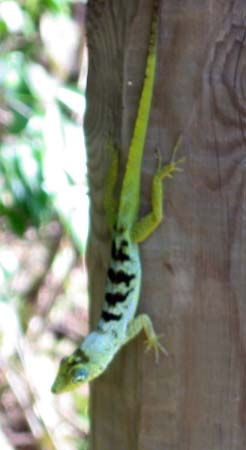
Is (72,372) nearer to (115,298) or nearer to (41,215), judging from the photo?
(115,298)

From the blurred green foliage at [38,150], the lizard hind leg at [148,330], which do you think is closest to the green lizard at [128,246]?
the lizard hind leg at [148,330]

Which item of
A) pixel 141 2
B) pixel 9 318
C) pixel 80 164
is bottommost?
pixel 9 318

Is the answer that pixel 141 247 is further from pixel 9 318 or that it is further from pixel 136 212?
pixel 9 318

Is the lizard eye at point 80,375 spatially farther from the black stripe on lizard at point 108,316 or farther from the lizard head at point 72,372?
the black stripe on lizard at point 108,316

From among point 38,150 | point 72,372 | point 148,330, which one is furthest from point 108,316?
point 38,150

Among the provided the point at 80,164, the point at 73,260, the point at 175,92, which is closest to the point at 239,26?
the point at 175,92

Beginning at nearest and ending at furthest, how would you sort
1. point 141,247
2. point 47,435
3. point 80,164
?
point 141,247 → point 80,164 → point 47,435
